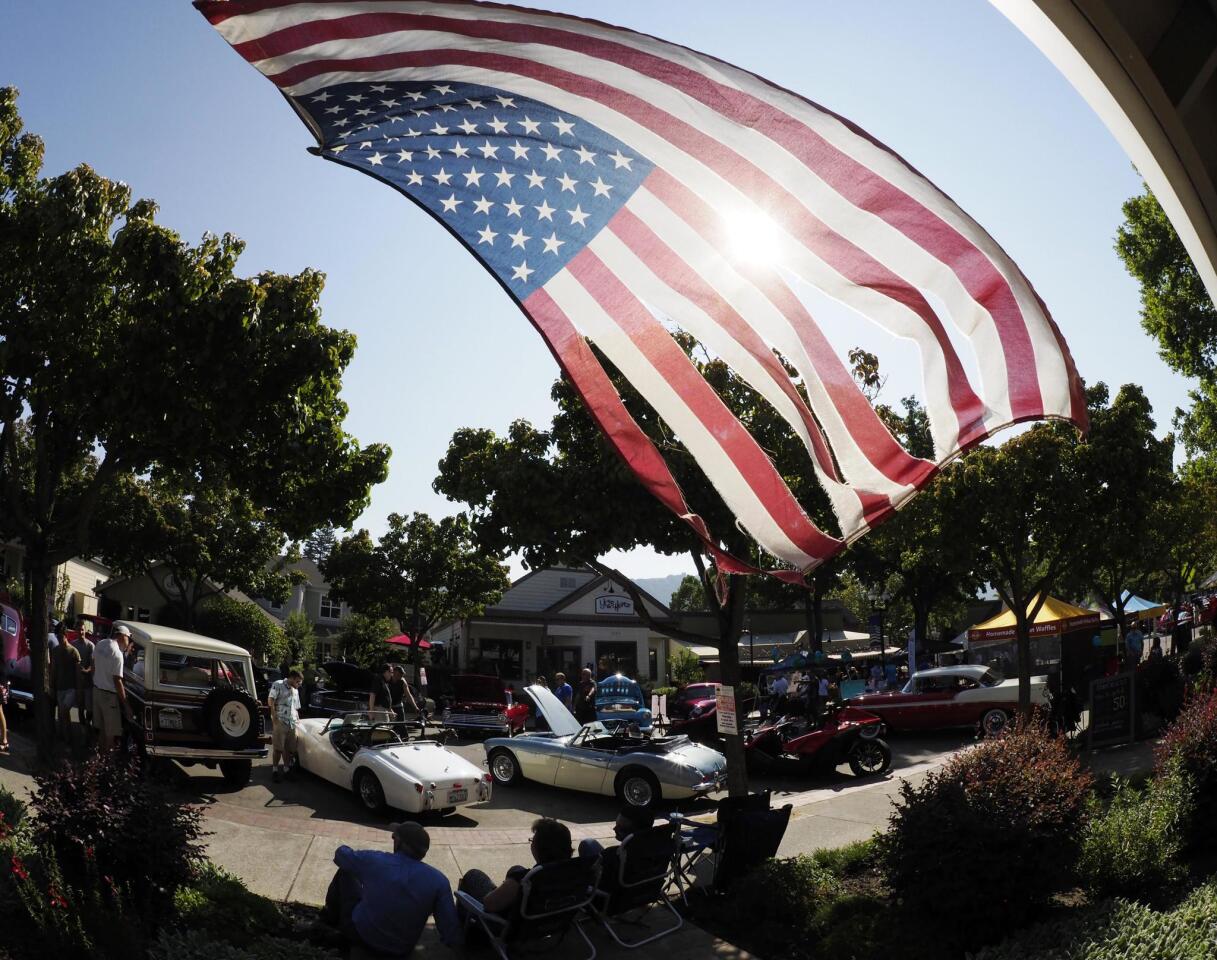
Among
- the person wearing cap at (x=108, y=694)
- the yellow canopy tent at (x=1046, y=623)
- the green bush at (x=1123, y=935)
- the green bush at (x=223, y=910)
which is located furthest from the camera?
the yellow canopy tent at (x=1046, y=623)

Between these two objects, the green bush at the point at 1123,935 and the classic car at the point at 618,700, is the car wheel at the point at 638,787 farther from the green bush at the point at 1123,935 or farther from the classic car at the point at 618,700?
the green bush at the point at 1123,935

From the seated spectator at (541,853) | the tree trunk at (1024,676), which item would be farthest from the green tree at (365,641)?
the seated spectator at (541,853)

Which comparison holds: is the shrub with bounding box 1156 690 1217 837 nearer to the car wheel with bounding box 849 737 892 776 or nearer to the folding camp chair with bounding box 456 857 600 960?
the folding camp chair with bounding box 456 857 600 960

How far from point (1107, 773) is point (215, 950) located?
1135 cm

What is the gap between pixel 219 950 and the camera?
15.8 feet

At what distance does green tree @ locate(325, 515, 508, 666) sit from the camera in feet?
113

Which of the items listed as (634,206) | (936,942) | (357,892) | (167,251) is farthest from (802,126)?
(167,251)

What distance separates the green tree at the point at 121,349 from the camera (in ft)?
38.7

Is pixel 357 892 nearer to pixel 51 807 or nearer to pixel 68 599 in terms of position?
pixel 51 807

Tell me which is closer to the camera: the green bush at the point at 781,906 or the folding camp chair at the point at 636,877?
the green bush at the point at 781,906

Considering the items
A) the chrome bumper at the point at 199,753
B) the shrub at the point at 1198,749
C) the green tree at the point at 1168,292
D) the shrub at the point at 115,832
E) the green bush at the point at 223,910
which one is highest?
the green tree at the point at 1168,292

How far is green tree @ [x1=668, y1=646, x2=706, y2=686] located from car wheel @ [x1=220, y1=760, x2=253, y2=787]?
1171 inches

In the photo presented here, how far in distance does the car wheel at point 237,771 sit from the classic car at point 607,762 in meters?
3.87

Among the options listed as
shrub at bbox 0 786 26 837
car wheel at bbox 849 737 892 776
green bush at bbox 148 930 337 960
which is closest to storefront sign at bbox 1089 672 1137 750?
car wheel at bbox 849 737 892 776
